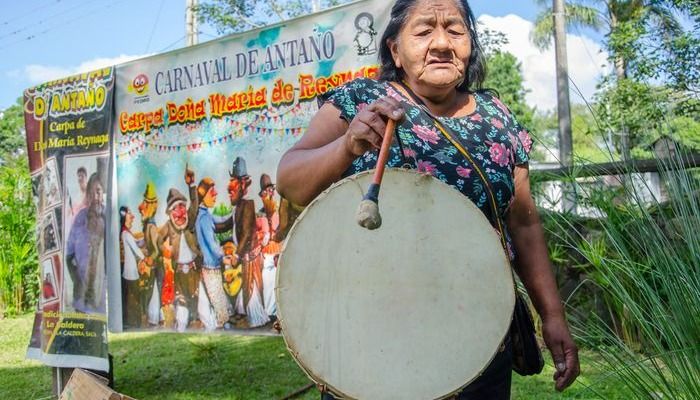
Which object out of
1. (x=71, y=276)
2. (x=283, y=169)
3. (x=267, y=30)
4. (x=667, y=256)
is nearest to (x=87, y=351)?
(x=71, y=276)

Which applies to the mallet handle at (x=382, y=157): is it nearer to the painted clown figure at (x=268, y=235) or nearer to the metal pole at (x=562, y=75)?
the painted clown figure at (x=268, y=235)

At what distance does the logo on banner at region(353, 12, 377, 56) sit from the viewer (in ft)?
12.4

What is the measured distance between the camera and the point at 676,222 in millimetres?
2170

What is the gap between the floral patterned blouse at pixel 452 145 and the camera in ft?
5.82

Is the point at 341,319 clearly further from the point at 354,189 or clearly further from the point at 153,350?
the point at 153,350

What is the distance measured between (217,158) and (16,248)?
7.84 meters

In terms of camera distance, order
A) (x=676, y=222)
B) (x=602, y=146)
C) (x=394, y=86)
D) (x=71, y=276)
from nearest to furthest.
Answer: (x=394, y=86)
(x=676, y=222)
(x=602, y=146)
(x=71, y=276)

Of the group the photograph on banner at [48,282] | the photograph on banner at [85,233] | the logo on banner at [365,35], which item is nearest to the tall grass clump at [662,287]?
the logo on banner at [365,35]

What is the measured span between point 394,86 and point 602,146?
2.84ft

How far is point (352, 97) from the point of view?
1.83 m

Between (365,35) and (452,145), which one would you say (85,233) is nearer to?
(365,35)

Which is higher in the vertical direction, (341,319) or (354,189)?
(354,189)

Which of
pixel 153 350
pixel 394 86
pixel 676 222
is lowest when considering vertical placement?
pixel 153 350

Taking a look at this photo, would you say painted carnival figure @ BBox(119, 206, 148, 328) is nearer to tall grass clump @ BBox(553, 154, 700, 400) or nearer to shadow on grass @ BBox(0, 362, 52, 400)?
shadow on grass @ BBox(0, 362, 52, 400)
